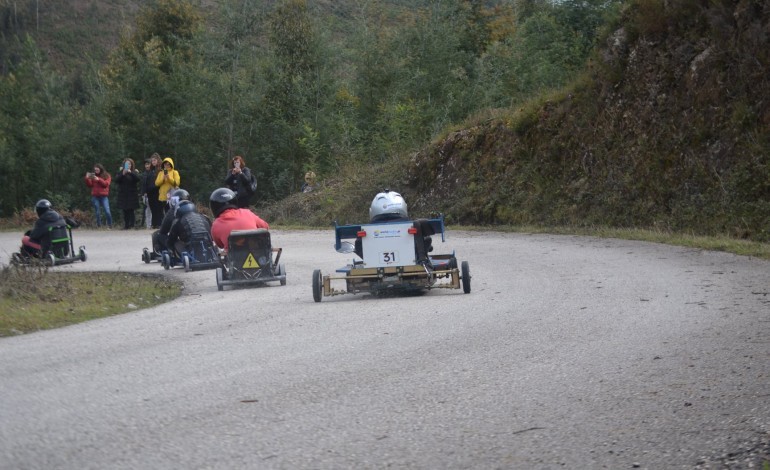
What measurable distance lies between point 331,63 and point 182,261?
26.8 m

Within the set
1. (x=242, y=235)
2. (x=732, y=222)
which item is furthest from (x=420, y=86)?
(x=242, y=235)

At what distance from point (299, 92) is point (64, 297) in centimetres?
2955

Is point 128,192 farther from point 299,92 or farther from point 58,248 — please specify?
point 299,92

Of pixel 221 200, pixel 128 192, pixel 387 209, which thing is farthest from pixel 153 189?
pixel 387 209

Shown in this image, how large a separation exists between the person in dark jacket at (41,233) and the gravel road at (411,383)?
30.7ft

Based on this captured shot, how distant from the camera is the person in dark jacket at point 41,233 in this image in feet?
72.1

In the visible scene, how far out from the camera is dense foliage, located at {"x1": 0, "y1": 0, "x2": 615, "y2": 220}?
1474 inches

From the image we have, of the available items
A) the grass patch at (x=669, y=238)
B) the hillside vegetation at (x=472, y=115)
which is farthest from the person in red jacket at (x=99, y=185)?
the grass patch at (x=669, y=238)

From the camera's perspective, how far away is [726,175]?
22516 millimetres

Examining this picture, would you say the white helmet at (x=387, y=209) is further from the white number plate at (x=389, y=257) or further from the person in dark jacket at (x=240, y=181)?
the person in dark jacket at (x=240, y=181)

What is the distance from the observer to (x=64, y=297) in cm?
1455

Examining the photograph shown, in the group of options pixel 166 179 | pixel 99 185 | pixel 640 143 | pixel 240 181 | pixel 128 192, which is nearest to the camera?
pixel 640 143

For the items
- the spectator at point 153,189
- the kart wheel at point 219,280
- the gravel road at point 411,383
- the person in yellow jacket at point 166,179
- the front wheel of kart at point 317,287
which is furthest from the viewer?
the spectator at point 153,189

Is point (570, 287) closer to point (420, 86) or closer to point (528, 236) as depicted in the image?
point (528, 236)
